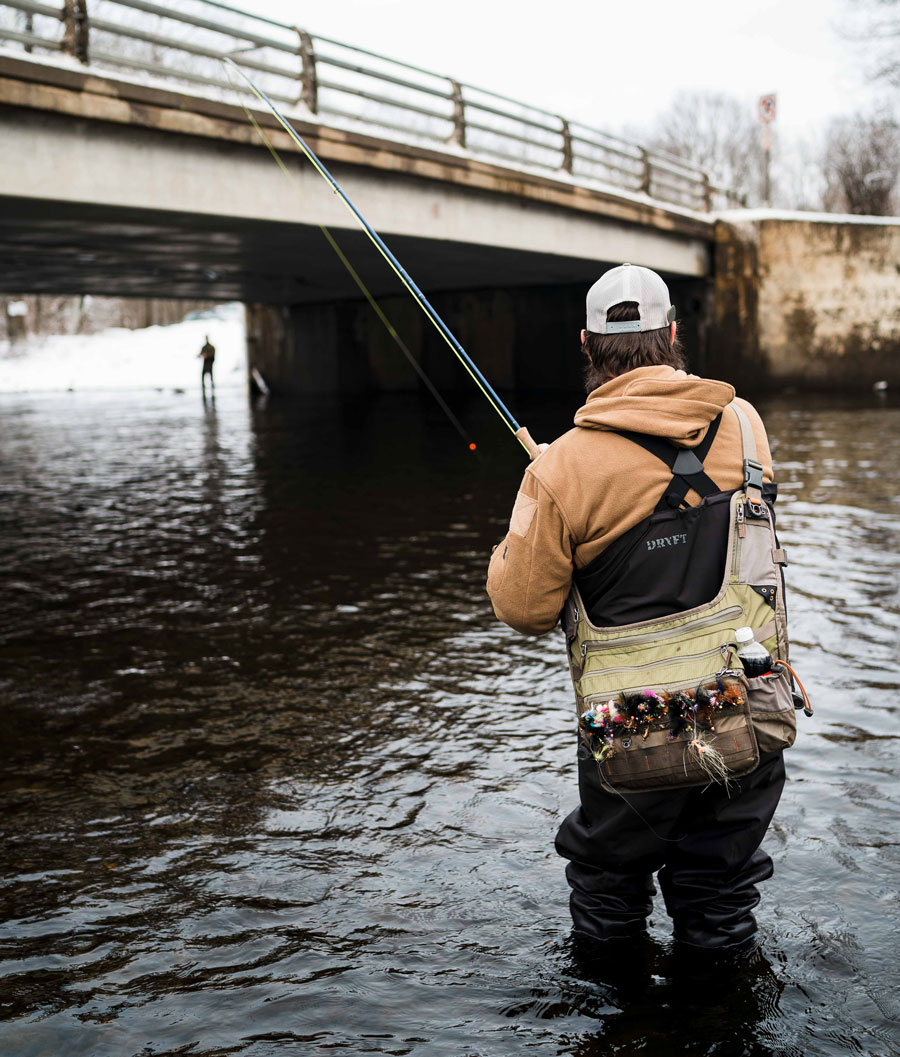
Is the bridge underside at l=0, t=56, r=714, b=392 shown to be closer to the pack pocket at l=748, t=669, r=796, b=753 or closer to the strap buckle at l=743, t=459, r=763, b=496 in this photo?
the strap buckle at l=743, t=459, r=763, b=496

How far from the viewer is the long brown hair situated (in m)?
2.88

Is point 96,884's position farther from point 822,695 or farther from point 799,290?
point 799,290

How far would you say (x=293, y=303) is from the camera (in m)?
36.8

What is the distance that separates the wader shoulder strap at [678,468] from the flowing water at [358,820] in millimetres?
1395

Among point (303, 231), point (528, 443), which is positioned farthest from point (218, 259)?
point (528, 443)

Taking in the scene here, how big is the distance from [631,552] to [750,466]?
380mm

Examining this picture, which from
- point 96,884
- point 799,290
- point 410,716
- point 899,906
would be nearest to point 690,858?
point 899,906

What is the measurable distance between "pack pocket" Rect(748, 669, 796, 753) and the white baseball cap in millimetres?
931

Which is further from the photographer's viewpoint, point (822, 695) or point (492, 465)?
point (492, 465)

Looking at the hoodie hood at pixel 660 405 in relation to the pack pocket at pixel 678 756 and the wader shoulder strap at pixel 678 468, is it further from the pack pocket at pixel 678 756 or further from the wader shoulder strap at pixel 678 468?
the pack pocket at pixel 678 756

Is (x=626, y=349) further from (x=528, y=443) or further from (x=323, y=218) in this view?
(x=323, y=218)

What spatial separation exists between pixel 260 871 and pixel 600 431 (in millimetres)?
2247

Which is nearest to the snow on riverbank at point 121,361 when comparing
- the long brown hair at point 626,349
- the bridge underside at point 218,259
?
the bridge underside at point 218,259

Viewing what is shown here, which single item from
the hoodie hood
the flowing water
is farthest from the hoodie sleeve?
the flowing water
